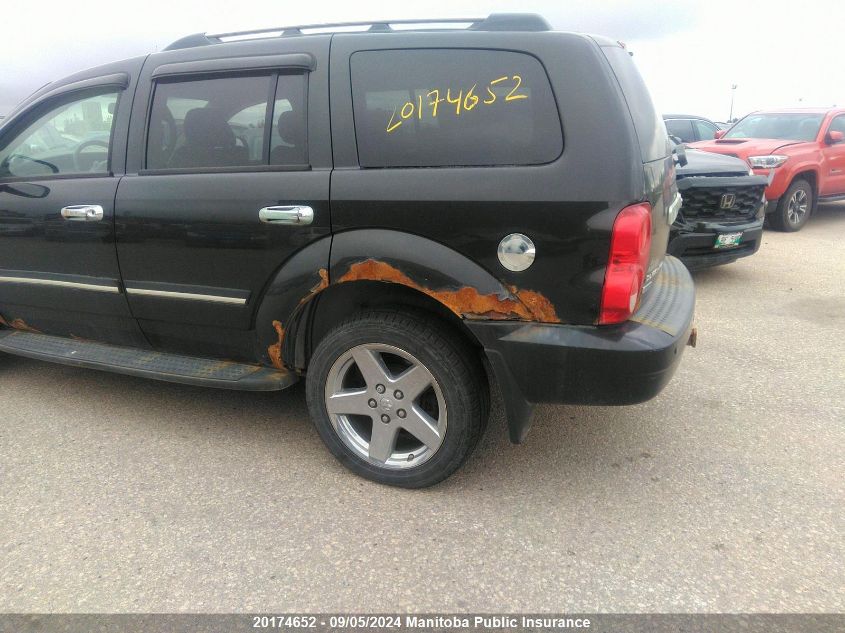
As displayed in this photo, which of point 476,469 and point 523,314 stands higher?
point 523,314

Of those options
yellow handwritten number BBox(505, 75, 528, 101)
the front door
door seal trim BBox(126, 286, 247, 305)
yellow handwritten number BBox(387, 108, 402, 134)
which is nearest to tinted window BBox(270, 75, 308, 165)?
yellow handwritten number BBox(387, 108, 402, 134)

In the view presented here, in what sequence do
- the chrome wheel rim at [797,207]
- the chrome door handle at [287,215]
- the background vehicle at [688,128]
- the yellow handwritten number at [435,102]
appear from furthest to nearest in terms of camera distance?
the background vehicle at [688,128], the chrome wheel rim at [797,207], the chrome door handle at [287,215], the yellow handwritten number at [435,102]

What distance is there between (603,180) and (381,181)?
0.84m

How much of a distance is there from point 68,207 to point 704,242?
478 cm

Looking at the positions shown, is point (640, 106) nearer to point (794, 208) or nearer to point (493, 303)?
point (493, 303)

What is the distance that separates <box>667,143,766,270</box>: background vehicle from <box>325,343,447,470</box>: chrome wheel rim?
3.57 m

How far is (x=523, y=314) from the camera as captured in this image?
7.54ft

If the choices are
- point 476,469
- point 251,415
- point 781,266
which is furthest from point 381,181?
point 781,266

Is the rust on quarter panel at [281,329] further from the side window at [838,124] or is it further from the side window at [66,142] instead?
the side window at [838,124]

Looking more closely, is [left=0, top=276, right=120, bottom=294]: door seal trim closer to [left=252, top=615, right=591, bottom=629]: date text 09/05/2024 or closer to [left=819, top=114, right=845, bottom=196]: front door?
[left=252, top=615, right=591, bottom=629]: date text 09/05/2024

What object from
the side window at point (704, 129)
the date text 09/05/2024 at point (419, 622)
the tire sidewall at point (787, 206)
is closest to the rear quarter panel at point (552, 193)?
the date text 09/05/2024 at point (419, 622)

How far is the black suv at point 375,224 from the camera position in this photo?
222cm

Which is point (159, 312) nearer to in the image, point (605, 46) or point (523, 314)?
point (523, 314)

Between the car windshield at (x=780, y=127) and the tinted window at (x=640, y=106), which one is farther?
the car windshield at (x=780, y=127)
